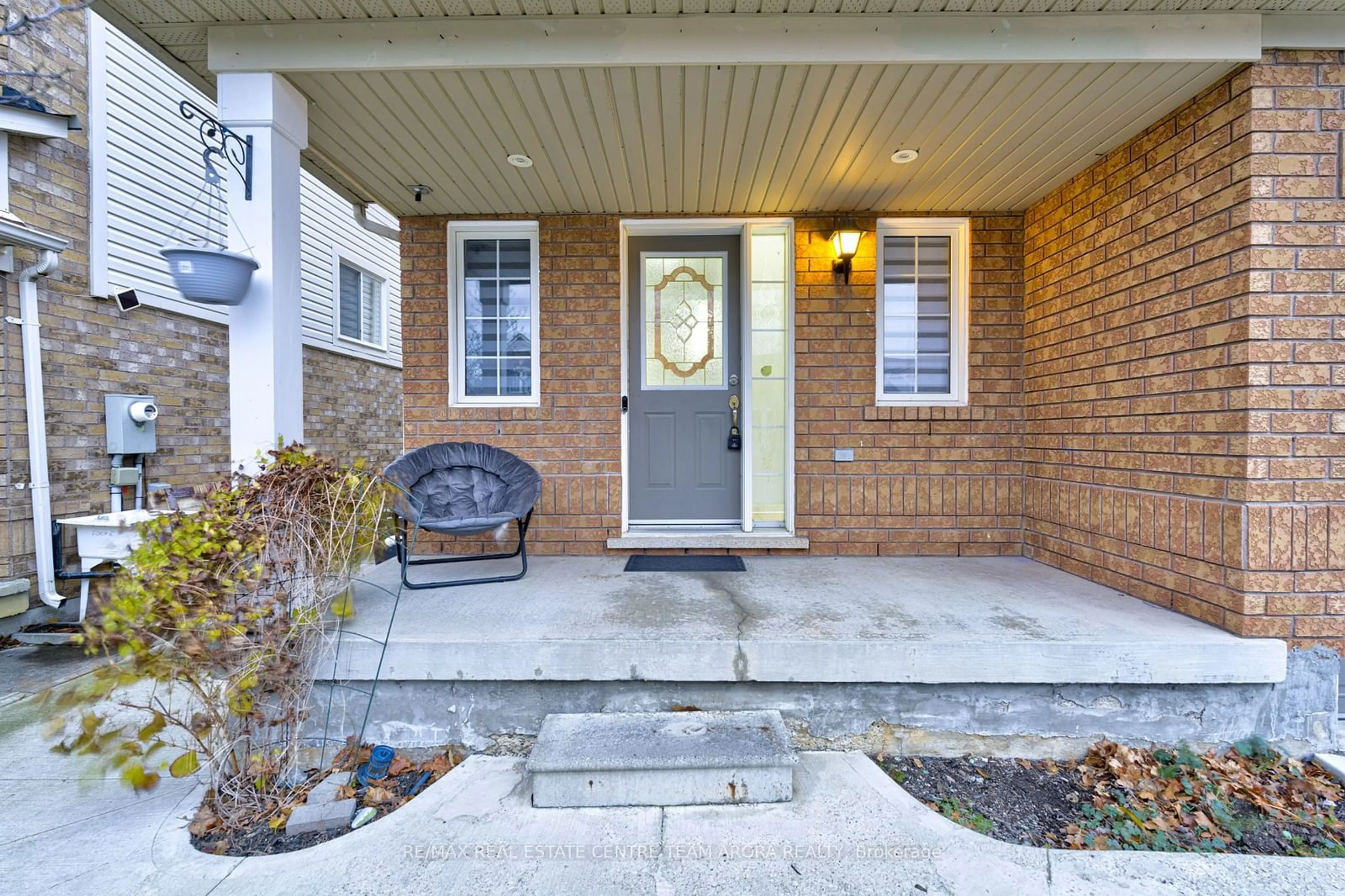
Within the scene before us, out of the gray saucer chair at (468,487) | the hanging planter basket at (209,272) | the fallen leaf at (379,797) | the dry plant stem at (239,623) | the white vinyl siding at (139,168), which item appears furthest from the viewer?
the white vinyl siding at (139,168)

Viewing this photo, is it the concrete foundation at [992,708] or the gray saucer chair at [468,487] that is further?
the gray saucer chair at [468,487]

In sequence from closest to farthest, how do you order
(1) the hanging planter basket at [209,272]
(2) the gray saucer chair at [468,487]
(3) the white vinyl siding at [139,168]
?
(1) the hanging planter basket at [209,272], (2) the gray saucer chair at [468,487], (3) the white vinyl siding at [139,168]

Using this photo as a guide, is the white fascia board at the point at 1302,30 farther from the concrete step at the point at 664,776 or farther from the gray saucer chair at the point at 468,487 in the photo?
the gray saucer chair at the point at 468,487

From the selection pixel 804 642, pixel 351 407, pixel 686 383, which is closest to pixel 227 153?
pixel 686 383

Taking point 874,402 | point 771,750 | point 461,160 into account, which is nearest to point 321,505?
point 771,750

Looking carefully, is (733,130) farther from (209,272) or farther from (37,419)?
(37,419)

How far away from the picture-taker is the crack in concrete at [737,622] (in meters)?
2.23

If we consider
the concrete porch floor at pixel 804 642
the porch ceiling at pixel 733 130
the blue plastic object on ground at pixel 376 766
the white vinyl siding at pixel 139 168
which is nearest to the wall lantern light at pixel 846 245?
the porch ceiling at pixel 733 130

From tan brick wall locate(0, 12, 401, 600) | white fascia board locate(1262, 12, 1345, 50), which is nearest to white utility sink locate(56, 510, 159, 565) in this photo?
tan brick wall locate(0, 12, 401, 600)

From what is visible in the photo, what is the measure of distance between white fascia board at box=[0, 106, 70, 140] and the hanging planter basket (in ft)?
8.78

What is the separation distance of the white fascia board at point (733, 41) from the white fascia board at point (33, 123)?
7.90ft

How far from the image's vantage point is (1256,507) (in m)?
2.29

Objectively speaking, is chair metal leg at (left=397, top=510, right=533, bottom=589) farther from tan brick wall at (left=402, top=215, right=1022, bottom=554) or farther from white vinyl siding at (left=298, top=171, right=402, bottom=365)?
white vinyl siding at (left=298, top=171, right=402, bottom=365)

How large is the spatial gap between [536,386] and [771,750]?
270 cm
